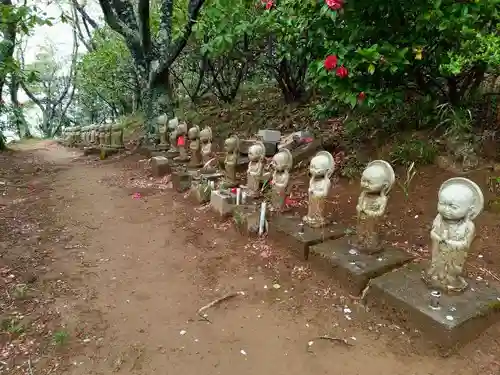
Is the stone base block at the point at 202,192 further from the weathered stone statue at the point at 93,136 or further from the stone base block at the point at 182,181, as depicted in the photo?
the weathered stone statue at the point at 93,136

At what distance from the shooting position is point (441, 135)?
16.7ft

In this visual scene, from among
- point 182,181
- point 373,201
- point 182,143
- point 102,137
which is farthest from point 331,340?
point 102,137

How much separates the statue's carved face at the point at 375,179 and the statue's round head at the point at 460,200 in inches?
24.0

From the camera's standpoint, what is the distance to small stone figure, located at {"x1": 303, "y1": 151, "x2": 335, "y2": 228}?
13.1ft

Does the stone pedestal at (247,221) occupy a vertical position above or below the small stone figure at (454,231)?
below

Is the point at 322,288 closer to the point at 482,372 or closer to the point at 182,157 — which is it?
the point at 482,372

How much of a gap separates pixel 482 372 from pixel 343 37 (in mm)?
3300

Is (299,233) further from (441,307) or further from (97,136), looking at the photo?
(97,136)

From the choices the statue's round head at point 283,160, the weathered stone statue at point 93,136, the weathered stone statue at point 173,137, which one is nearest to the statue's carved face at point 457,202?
the statue's round head at point 283,160

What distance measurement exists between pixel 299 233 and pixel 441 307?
157 cm

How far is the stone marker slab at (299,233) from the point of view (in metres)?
3.79

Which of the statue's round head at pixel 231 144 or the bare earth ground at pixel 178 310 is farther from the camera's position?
the statue's round head at pixel 231 144

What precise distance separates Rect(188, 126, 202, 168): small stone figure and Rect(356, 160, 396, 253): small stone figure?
158 inches

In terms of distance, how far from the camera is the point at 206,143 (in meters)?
6.78
